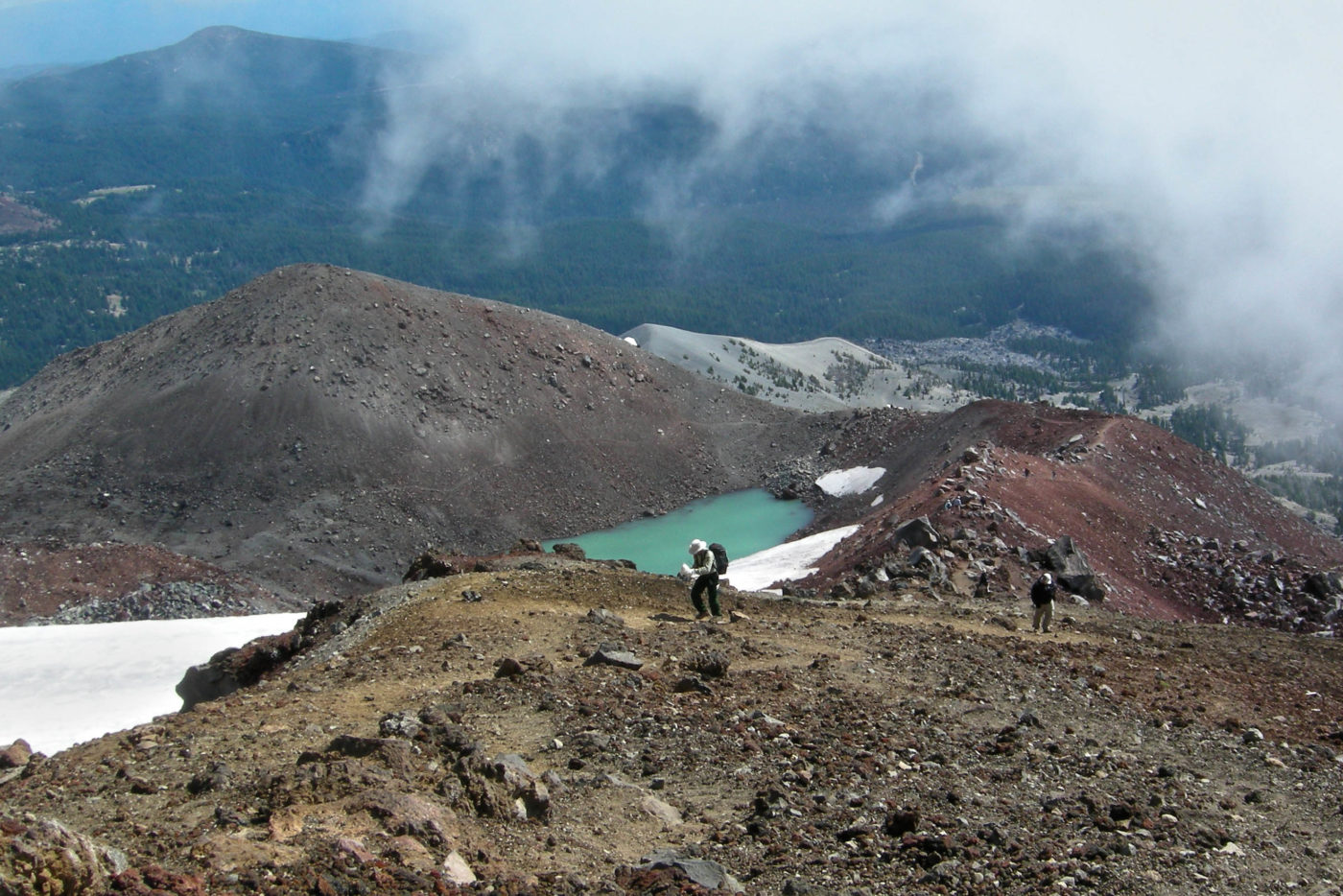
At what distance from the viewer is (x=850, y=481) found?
2066 inches

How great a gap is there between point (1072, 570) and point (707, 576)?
1192cm

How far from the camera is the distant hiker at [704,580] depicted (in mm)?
16172

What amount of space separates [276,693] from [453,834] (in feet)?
16.7

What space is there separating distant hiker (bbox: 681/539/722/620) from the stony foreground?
86cm

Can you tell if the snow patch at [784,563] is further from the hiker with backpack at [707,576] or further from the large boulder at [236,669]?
the large boulder at [236,669]

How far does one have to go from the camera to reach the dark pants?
16.3m

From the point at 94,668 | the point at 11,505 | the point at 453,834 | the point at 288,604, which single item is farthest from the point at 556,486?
the point at 453,834

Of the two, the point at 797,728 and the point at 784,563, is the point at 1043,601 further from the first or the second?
the point at 784,563

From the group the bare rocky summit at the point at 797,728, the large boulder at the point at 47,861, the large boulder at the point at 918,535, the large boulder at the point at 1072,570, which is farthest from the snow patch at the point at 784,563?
the large boulder at the point at 47,861

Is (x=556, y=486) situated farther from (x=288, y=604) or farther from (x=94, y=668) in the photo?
(x=94, y=668)

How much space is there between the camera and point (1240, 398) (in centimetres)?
15162

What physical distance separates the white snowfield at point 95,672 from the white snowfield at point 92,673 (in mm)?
16

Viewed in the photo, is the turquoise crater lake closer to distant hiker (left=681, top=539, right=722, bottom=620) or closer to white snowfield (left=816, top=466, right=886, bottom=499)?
white snowfield (left=816, top=466, right=886, bottom=499)

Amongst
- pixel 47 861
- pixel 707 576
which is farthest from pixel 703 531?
pixel 47 861
